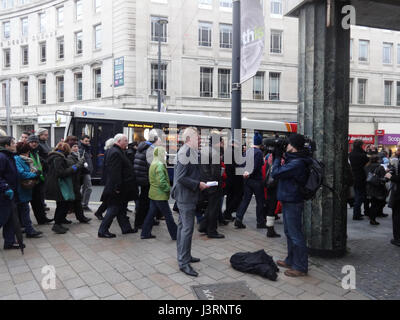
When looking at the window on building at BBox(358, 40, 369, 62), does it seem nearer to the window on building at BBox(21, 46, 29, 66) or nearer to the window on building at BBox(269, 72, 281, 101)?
the window on building at BBox(269, 72, 281, 101)

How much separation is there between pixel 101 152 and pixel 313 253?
30.3 feet

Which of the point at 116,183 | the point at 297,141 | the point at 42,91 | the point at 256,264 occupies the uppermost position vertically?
the point at 42,91

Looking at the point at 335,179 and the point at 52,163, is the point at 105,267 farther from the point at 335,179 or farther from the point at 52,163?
the point at 335,179

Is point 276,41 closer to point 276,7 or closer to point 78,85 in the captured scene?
point 276,7

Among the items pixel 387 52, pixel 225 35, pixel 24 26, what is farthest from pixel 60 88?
pixel 387 52

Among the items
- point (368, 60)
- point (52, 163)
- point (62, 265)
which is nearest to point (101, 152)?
point (52, 163)

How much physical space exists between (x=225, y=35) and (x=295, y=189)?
79.5 ft

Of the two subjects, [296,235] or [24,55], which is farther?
[24,55]

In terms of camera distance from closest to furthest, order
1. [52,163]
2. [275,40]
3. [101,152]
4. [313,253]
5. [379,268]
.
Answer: [379,268], [313,253], [52,163], [101,152], [275,40]

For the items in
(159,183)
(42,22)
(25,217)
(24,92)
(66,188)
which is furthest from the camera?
(24,92)

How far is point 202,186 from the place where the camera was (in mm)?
4277

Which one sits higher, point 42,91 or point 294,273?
point 42,91

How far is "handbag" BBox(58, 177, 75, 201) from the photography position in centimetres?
607

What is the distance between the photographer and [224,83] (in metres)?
26.2
